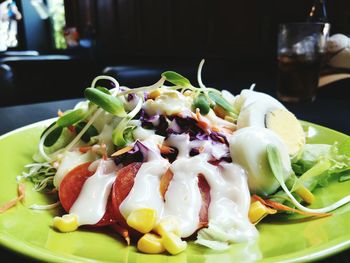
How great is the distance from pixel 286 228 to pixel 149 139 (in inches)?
18.0

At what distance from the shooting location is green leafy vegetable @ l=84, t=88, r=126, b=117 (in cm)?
118

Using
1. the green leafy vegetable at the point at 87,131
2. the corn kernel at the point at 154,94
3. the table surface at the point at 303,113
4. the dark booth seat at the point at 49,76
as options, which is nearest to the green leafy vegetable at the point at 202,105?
the corn kernel at the point at 154,94

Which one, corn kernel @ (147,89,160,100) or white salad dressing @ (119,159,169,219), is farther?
corn kernel @ (147,89,160,100)

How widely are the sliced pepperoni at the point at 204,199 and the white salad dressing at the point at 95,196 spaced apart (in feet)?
0.78

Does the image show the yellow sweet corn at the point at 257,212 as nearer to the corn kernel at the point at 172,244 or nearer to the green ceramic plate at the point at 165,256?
the green ceramic plate at the point at 165,256

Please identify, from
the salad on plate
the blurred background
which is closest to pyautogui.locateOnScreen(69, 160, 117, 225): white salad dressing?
the salad on plate

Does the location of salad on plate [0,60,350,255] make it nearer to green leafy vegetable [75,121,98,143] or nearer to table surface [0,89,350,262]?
green leafy vegetable [75,121,98,143]

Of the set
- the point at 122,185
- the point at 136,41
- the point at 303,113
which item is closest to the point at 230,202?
the point at 122,185

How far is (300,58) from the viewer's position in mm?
2521

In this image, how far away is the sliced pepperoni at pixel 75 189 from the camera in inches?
39.4

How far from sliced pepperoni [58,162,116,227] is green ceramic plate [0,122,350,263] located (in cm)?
4

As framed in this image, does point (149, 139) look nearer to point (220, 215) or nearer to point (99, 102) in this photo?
point (99, 102)

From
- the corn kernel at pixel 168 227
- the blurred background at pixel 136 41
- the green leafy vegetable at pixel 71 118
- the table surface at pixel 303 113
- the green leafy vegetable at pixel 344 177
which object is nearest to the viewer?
the corn kernel at pixel 168 227

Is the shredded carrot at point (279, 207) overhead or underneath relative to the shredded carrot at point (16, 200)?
underneath
